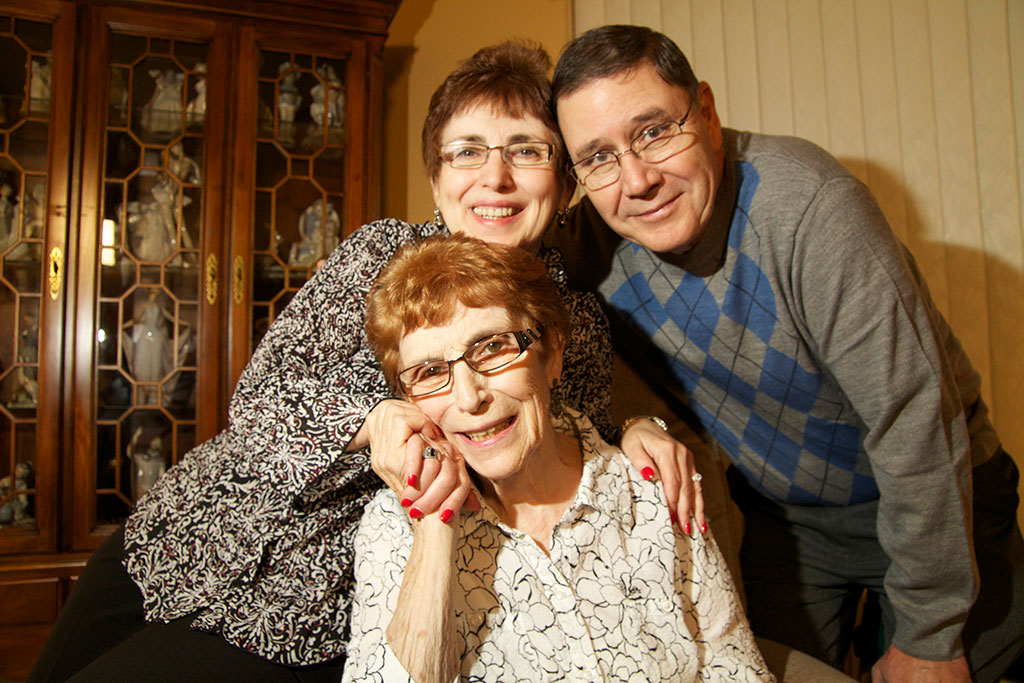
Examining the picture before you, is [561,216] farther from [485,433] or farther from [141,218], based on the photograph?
[141,218]

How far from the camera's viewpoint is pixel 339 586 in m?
1.18

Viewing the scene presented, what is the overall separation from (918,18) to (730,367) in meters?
1.75

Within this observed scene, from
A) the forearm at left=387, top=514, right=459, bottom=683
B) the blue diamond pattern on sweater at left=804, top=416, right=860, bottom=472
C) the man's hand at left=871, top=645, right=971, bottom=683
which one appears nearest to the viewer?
the forearm at left=387, top=514, right=459, bottom=683

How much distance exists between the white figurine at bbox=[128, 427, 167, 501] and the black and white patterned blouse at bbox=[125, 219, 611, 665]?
1344 mm

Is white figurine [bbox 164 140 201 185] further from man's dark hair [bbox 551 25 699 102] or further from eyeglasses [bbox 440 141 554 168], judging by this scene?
man's dark hair [bbox 551 25 699 102]

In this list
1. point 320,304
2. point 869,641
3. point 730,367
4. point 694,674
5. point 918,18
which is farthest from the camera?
point 918,18

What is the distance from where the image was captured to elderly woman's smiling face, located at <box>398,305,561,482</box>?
1043 mm

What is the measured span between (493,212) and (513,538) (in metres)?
0.62

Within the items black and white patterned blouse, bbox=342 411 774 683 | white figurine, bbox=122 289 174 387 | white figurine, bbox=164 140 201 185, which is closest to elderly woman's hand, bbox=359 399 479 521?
black and white patterned blouse, bbox=342 411 774 683

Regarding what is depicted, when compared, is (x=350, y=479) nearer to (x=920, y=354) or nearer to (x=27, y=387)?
(x=920, y=354)

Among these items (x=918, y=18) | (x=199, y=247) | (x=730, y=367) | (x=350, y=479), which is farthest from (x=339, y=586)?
(x=918, y=18)

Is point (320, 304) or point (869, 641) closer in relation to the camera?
point (320, 304)

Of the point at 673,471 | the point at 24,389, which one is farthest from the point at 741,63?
the point at 24,389

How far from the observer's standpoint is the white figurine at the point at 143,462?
2.49 m
